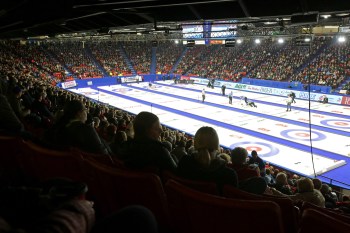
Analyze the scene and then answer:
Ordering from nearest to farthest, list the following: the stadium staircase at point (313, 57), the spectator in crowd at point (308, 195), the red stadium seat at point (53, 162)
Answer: the red stadium seat at point (53, 162)
the spectator in crowd at point (308, 195)
the stadium staircase at point (313, 57)

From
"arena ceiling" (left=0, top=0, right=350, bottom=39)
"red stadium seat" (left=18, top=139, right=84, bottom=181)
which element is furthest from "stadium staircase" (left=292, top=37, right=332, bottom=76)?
"red stadium seat" (left=18, top=139, right=84, bottom=181)

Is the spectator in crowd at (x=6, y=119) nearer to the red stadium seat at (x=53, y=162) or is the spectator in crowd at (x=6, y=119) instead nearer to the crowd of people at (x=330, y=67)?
the red stadium seat at (x=53, y=162)

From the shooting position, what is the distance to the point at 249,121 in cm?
2362

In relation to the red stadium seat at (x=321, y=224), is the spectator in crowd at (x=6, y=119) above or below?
above

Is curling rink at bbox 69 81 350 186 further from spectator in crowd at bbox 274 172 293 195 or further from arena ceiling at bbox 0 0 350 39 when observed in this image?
arena ceiling at bbox 0 0 350 39

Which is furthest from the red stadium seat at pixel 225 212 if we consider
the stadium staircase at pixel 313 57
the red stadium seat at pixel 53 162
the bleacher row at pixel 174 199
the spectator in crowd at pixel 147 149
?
the stadium staircase at pixel 313 57

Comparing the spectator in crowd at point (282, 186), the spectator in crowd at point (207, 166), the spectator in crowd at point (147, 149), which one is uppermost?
the spectator in crowd at point (147, 149)

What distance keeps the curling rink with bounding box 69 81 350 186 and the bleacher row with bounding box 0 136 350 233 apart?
7.35 meters

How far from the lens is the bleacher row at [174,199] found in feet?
6.31

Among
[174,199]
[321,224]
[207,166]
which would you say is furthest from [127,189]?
[321,224]

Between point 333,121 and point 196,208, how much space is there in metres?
24.6

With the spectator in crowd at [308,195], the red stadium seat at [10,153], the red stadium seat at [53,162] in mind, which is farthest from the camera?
the spectator in crowd at [308,195]

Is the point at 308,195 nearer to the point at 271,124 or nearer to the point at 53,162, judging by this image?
the point at 53,162

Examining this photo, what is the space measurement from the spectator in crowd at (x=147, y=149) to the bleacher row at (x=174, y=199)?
0.48 feet
